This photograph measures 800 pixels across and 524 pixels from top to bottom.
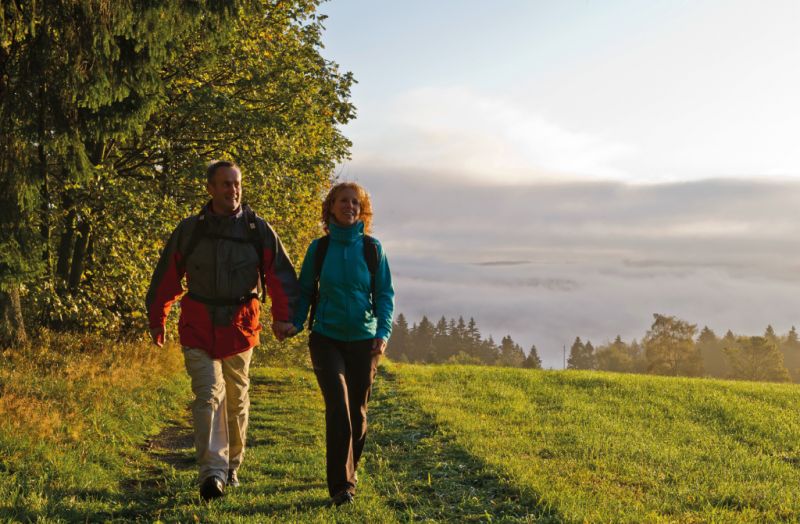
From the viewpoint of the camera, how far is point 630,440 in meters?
9.08

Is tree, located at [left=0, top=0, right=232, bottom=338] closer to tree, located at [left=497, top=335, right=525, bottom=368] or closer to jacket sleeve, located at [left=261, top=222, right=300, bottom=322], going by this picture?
jacket sleeve, located at [left=261, top=222, right=300, bottom=322]

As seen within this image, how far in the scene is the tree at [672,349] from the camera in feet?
272

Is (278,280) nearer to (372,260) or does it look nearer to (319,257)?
(319,257)

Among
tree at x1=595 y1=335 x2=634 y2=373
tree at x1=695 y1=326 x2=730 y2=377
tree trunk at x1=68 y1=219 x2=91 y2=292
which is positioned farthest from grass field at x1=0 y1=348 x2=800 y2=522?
tree at x1=695 y1=326 x2=730 y2=377

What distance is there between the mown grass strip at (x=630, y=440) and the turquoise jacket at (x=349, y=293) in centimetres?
238

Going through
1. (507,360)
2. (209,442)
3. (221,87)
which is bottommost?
(507,360)

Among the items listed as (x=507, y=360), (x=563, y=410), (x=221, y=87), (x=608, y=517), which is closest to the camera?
(x=608, y=517)

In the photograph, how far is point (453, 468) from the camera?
24.5 feet

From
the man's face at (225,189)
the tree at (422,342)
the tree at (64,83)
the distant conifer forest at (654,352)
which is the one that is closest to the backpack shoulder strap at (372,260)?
the man's face at (225,189)

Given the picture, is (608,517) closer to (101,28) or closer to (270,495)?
(270,495)

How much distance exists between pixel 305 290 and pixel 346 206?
907mm

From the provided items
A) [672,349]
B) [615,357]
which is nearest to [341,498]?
[672,349]

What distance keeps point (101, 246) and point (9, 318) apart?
7.66ft

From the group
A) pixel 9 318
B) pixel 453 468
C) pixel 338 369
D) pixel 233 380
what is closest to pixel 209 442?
pixel 233 380
